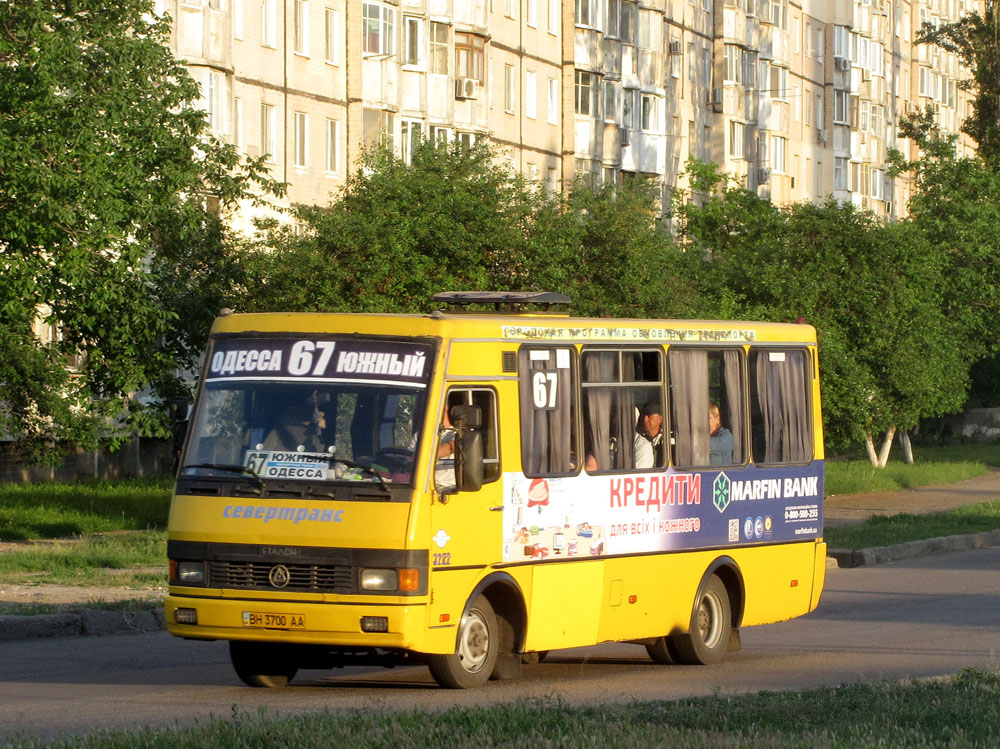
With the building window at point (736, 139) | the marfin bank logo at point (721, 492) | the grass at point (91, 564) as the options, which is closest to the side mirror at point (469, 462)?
the marfin bank logo at point (721, 492)

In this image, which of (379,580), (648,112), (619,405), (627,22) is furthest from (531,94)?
(379,580)

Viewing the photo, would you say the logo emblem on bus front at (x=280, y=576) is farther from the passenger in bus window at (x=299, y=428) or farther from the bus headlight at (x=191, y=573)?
the passenger in bus window at (x=299, y=428)

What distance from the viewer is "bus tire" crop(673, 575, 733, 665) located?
13375mm

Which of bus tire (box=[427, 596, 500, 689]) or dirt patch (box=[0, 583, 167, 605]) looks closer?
bus tire (box=[427, 596, 500, 689])

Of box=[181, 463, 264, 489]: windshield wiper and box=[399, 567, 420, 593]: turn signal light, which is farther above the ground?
box=[181, 463, 264, 489]: windshield wiper

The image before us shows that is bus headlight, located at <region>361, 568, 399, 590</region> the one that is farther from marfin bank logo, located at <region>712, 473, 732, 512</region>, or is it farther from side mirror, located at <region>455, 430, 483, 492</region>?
marfin bank logo, located at <region>712, 473, 732, 512</region>

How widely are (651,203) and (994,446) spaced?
95.2ft

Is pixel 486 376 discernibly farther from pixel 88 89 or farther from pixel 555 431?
pixel 88 89

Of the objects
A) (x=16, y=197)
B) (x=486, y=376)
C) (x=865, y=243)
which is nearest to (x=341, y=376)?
(x=486, y=376)

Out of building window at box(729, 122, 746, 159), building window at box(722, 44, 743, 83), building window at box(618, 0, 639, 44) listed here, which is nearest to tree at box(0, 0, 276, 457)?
building window at box(618, 0, 639, 44)

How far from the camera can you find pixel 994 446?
55.8 m

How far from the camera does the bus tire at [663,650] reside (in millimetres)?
13539

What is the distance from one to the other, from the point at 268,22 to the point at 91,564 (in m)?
28.2

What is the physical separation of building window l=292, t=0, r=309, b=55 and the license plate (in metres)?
37.2
